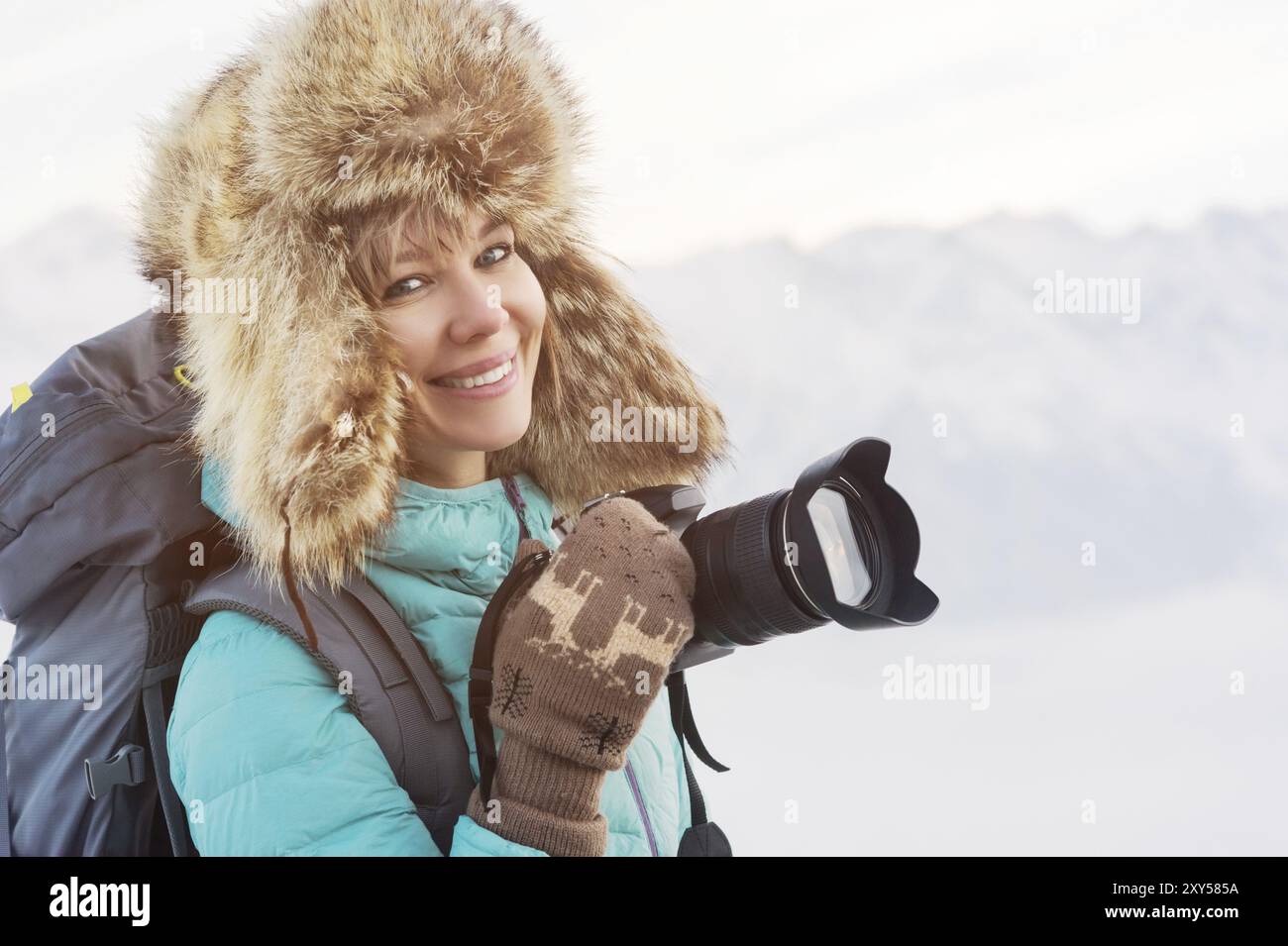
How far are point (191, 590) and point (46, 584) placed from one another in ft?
0.35

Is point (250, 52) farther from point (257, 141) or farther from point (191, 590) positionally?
point (191, 590)

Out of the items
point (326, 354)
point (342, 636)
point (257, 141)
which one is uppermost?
point (257, 141)

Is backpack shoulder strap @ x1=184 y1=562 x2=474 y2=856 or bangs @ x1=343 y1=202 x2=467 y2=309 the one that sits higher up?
bangs @ x1=343 y1=202 x2=467 y2=309

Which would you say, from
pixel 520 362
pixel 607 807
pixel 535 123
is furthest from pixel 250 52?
pixel 607 807

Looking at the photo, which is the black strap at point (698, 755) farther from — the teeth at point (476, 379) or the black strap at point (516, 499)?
the teeth at point (476, 379)

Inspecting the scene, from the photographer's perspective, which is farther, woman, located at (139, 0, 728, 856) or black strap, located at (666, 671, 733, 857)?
black strap, located at (666, 671, 733, 857)

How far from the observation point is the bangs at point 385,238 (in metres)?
0.95

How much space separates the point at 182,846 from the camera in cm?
90

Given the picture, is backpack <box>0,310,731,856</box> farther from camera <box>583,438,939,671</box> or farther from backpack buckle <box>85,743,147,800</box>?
camera <box>583,438,939,671</box>

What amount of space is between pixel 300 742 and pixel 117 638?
0.19m

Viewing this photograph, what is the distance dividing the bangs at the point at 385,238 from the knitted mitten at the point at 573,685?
0.28m

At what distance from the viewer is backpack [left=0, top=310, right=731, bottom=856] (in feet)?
2.89

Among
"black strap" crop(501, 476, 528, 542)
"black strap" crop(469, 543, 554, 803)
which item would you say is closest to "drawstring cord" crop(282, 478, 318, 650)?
"black strap" crop(469, 543, 554, 803)

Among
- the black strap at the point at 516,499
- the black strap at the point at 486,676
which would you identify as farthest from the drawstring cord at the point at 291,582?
the black strap at the point at 516,499
